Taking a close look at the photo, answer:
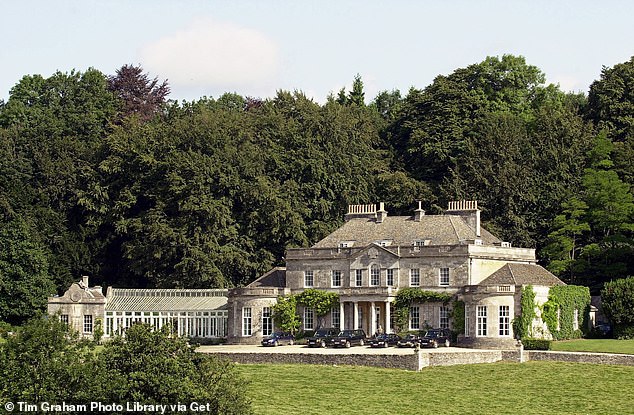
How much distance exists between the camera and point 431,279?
67.6 meters

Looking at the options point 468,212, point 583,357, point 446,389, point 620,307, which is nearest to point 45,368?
point 446,389

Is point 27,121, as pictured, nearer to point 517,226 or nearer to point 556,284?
point 517,226

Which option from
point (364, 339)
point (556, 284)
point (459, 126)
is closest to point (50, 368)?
point (364, 339)

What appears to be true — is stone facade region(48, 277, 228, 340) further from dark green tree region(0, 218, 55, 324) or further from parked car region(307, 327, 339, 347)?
parked car region(307, 327, 339, 347)

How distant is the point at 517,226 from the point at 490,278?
12499mm

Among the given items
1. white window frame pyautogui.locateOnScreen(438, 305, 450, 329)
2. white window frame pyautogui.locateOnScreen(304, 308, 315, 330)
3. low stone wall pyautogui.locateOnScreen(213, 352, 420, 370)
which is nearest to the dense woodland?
white window frame pyautogui.locateOnScreen(304, 308, 315, 330)

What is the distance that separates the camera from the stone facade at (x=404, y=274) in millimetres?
64875

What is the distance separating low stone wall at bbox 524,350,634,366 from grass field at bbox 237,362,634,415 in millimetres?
623

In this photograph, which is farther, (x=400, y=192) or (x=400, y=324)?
(x=400, y=192)

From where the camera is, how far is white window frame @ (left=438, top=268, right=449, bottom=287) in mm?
67188

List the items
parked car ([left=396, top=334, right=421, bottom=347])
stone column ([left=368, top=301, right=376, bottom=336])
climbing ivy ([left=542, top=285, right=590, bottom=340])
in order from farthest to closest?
stone column ([left=368, top=301, right=376, bottom=336])
climbing ivy ([left=542, top=285, right=590, bottom=340])
parked car ([left=396, top=334, right=421, bottom=347])

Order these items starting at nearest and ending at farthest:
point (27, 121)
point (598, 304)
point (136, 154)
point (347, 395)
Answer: point (347, 395), point (598, 304), point (136, 154), point (27, 121)

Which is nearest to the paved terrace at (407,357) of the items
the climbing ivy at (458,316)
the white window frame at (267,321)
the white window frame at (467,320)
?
the white window frame at (467,320)

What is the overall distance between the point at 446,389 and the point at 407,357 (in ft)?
14.0
